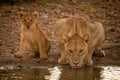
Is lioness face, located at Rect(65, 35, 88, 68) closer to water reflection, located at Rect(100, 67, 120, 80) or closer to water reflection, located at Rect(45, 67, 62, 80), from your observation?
water reflection, located at Rect(45, 67, 62, 80)

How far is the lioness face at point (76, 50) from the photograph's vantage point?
11321 mm

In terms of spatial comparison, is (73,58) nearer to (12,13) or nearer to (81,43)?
(81,43)

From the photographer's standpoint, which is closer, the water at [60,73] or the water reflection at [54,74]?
the water reflection at [54,74]

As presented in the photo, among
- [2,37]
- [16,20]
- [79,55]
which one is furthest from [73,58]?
[16,20]

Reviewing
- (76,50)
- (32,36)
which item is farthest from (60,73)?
(32,36)

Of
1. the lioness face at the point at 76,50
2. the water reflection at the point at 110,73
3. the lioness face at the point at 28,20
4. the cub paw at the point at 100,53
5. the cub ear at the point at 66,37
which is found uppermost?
the lioness face at the point at 28,20

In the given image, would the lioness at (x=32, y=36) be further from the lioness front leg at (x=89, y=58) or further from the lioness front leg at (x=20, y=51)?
the lioness front leg at (x=89, y=58)

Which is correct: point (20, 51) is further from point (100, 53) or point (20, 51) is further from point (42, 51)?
point (100, 53)

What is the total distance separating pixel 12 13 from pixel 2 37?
2.51m

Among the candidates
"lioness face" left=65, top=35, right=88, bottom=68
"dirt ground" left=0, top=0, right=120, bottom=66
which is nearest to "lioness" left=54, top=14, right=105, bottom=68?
"lioness face" left=65, top=35, right=88, bottom=68

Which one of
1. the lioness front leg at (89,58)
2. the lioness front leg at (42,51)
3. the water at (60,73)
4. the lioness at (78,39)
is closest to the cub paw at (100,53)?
the lioness at (78,39)

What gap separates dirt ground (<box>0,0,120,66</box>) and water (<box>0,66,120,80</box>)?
53 cm

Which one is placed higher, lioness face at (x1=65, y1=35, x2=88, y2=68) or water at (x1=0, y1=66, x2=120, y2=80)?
lioness face at (x1=65, y1=35, x2=88, y2=68)

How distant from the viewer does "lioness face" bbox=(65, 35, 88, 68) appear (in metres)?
11.3
